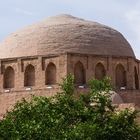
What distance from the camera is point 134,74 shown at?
28203 millimetres

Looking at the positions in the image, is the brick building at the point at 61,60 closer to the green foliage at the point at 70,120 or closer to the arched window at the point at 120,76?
the arched window at the point at 120,76

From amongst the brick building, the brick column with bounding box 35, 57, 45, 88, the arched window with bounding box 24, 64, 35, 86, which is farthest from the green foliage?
the arched window with bounding box 24, 64, 35, 86

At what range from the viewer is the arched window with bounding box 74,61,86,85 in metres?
26.4

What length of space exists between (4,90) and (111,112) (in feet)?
40.7

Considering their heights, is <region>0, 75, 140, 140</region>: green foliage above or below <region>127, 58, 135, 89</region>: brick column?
below

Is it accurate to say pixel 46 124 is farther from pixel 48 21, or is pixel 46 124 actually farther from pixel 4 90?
pixel 48 21

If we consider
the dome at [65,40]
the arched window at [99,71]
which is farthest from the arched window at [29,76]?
the arched window at [99,71]

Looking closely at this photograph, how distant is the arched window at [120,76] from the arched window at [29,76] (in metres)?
4.23

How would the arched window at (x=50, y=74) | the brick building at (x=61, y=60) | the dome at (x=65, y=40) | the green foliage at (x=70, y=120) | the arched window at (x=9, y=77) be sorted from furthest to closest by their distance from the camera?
the arched window at (x=9, y=77)
the dome at (x=65, y=40)
the arched window at (x=50, y=74)
the brick building at (x=61, y=60)
the green foliage at (x=70, y=120)

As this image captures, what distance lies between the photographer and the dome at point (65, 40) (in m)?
27.0

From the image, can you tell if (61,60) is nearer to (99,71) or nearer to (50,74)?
(50,74)

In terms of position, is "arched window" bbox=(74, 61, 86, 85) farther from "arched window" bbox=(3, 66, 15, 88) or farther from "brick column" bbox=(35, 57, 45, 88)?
"arched window" bbox=(3, 66, 15, 88)

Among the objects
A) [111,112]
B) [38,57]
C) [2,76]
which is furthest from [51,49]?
[111,112]

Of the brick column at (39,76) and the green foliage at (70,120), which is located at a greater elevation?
the brick column at (39,76)
